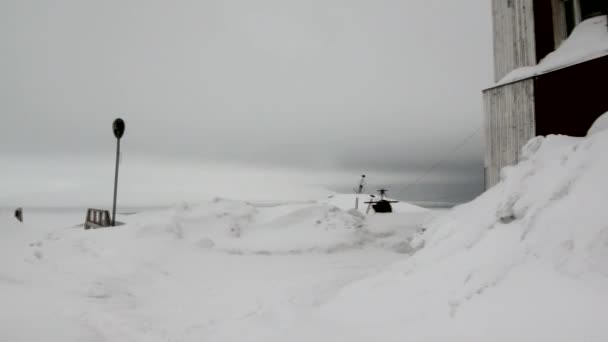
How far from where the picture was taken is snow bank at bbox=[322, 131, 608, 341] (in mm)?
3436

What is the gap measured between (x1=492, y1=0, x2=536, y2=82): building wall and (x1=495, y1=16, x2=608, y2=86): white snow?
55 centimetres

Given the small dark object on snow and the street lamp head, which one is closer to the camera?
the street lamp head

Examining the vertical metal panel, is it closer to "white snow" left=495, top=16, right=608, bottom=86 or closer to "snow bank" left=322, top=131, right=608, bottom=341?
"white snow" left=495, top=16, right=608, bottom=86

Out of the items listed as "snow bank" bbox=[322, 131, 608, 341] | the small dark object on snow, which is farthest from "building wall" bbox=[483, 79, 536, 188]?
the small dark object on snow

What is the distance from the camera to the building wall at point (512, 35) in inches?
360

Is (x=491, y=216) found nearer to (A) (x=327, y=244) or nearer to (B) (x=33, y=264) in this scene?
(A) (x=327, y=244)

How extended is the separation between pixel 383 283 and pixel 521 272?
9.58 feet

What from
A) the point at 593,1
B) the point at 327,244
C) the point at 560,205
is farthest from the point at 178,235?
the point at 593,1

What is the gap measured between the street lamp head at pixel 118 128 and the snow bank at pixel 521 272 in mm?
22185

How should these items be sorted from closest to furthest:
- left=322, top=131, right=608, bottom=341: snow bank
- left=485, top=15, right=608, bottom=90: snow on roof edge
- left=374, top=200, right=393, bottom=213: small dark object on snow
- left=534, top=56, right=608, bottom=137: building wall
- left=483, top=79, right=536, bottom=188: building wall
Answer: left=322, top=131, right=608, bottom=341: snow bank
left=534, top=56, right=608, bottom=137: building wall
left=485, top=15, right=608, bottom=90: snow on roof edge
left=483, top=79, right=536, bottom=188: building wall
left=374, top=200, right=393, bottom=213: small dark object on snow

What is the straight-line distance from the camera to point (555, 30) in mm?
8805

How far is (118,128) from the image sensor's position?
78.3ft

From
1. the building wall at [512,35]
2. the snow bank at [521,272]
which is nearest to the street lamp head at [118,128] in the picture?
the snow bank at [521,272]

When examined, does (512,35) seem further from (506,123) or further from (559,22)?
(506,123)
